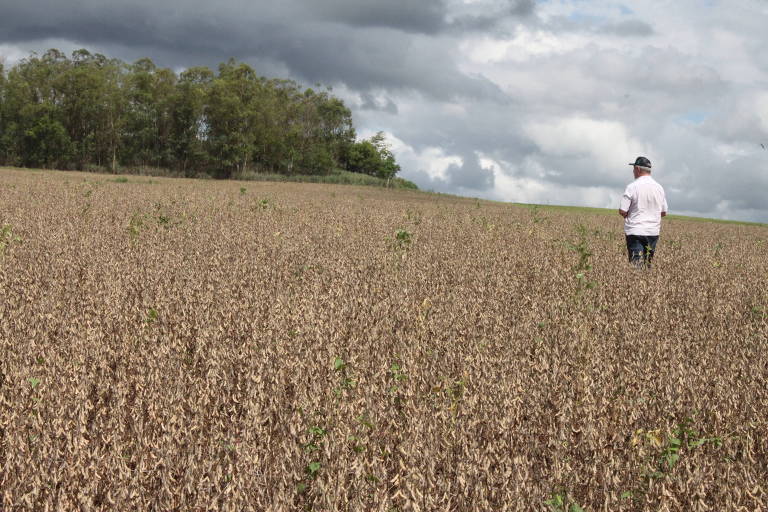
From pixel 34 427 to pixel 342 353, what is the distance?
1741mm

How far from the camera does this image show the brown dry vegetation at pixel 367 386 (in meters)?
2.32

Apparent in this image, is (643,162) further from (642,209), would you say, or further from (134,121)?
(134,121)

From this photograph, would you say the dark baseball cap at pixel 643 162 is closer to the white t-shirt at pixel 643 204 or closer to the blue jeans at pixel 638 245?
the white t-shirt at pixel 643 204

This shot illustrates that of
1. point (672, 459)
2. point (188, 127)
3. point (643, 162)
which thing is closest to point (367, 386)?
point (672, 459)

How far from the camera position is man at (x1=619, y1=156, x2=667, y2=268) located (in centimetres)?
825

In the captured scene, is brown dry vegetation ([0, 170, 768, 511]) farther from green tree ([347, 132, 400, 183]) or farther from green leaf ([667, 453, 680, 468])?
green tree ([347, 132, 400, 183])

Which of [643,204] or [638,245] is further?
[638,245]

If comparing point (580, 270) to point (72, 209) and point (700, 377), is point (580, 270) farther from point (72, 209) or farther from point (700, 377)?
point (72, 209)

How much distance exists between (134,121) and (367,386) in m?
65.4

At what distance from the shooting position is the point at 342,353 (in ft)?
12.6

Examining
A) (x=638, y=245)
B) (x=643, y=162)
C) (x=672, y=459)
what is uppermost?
(x=643, y=162)

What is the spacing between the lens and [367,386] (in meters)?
3.12

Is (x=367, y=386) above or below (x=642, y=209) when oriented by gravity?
below

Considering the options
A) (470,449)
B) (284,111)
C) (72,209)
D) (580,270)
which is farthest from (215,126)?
(470,449)
